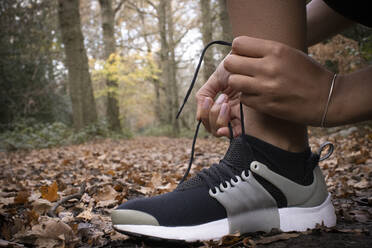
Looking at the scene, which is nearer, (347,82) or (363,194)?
(347,82)

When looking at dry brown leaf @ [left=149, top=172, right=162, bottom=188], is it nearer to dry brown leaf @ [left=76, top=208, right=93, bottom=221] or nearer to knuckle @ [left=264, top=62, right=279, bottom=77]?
dry brown leaf @ [left=76, top=208, right=93, bottom=221]

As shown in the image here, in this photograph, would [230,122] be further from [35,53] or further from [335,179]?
[35,53]

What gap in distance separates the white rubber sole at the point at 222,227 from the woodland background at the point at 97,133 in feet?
0.17

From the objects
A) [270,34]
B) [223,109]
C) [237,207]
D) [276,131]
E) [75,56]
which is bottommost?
[237,207]

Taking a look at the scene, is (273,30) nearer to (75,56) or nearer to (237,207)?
(237,207)

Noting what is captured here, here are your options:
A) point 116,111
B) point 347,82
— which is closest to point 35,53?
point 116,111

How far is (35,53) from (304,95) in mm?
11182

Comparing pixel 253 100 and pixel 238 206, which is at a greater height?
pixel 253 100

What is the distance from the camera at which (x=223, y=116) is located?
1304 millimetres

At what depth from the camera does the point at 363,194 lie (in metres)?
1.81

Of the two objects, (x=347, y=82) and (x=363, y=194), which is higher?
(x=347, y=82)

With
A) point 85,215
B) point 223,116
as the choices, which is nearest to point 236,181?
point 223,116

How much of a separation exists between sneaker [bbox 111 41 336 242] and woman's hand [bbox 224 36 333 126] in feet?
0.74

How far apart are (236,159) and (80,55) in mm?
8655
